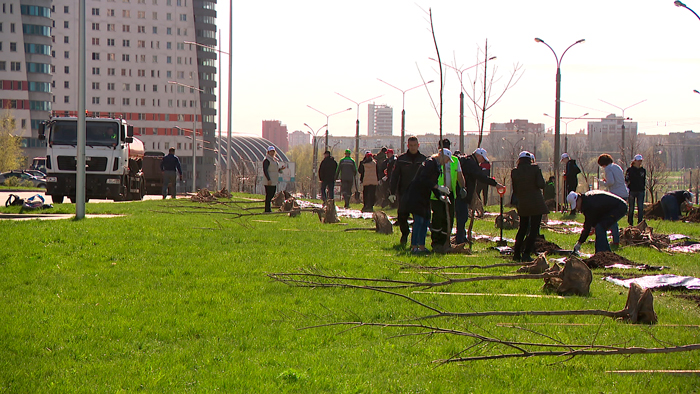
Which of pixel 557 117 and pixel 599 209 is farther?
pixel 557 117

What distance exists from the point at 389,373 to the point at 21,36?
111682 millimetres

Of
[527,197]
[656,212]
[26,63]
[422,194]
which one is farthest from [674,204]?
[26,63]

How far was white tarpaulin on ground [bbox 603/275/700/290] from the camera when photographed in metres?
9.38

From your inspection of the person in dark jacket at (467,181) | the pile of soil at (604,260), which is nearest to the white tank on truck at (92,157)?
the person in dark jacket at (467,181)

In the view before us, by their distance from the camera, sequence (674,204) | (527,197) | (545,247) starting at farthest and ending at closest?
(674,204), (545,247), (527,197)

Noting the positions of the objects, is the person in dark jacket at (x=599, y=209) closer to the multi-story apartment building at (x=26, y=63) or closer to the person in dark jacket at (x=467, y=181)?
the person in dark jacket at (x=467, y=181)

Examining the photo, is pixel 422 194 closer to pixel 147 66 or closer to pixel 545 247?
pixel 545 247

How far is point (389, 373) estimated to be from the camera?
5.43 m

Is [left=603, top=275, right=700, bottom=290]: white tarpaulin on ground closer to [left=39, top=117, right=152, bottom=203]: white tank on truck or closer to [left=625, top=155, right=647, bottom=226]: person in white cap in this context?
[left=625, top=155, right=647, bottom=226]: person in white cap

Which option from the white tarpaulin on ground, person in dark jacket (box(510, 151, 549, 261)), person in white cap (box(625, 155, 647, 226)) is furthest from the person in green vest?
person in white cap (box(625, 155, 647, 226))

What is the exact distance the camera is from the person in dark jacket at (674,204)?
2197 cm

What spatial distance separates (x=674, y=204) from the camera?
2195cm

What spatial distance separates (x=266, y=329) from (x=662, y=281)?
17.6 ft

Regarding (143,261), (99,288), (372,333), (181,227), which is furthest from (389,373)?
(181,227)
